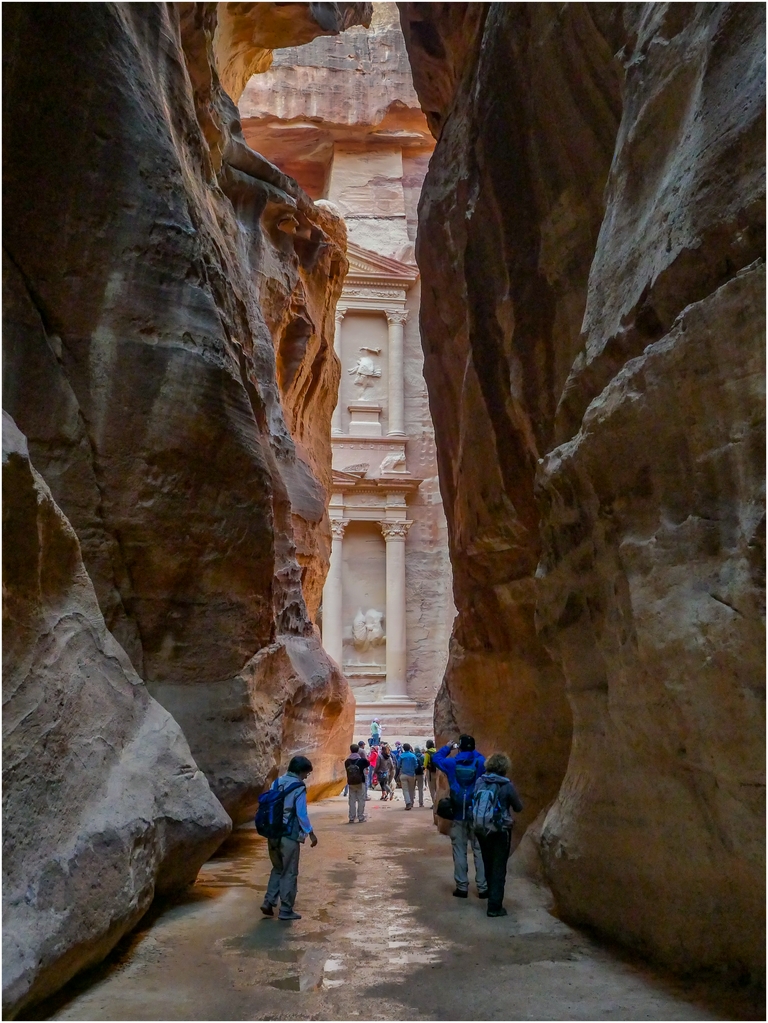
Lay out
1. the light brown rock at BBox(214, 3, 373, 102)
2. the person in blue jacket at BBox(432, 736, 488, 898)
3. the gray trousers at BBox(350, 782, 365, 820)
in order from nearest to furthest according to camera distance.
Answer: the person in blue jacket at BBox(432, 736, 488, 898)
the gray trousers at BBox(350, 782, 365, 820)
the light brown rock at BBox(214, 3, 373, 102)

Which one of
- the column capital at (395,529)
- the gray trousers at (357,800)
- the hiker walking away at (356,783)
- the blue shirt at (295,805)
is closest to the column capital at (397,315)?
the column capital at (395,529)

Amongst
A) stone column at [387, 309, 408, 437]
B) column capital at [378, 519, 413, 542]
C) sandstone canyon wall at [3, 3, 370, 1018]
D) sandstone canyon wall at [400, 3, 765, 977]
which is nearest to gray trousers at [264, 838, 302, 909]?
sandstone canyon wall at [3, 3, 370, 1018]

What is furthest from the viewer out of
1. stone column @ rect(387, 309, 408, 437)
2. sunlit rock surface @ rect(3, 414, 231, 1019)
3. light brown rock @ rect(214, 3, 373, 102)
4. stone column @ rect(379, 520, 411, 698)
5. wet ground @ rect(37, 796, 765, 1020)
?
stone column @ rect(387, 309, 408, 437)

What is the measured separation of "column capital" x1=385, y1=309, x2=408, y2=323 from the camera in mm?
32688

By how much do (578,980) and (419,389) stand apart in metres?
28.8

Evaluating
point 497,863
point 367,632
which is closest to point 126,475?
point 497,863

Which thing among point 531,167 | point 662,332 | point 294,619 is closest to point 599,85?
point 531,167

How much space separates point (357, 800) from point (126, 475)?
725 cm

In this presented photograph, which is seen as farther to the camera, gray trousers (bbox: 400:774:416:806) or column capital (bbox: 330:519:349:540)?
column capital (bbox: 330:519:349:540)

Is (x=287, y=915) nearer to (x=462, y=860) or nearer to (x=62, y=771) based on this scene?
(x=462, y=860)

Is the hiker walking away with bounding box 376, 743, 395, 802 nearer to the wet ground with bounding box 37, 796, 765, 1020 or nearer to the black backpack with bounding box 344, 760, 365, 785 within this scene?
the black backpack with bounding box 344, 760, 365, 785

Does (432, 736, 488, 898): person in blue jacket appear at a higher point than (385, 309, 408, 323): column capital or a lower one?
lower

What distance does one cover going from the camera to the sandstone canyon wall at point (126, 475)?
5273 millimetres

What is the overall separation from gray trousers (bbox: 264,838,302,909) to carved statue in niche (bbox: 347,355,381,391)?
2665 centimetres
